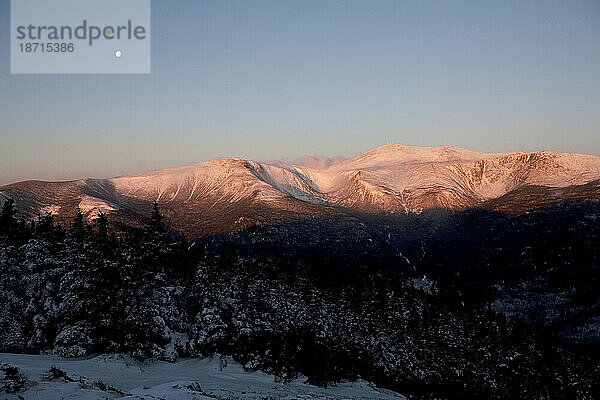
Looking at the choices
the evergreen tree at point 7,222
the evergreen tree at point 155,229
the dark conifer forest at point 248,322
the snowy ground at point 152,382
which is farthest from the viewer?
the evergreen tree at point 7,222

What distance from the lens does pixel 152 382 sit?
3653 cm

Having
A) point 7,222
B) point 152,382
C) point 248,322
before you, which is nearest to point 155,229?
point 248,322

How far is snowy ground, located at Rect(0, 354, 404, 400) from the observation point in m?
26.5

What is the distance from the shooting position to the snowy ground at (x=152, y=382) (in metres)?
26.5

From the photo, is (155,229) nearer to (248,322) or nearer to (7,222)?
(248,322)

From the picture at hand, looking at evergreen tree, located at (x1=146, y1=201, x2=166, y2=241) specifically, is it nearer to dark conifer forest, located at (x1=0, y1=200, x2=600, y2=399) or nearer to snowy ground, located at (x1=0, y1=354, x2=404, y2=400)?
dark conifer forest, located at (x1=0, y1=200, x2=600, y2=399)

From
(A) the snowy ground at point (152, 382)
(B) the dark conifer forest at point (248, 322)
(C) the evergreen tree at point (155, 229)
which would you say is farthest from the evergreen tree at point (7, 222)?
(A) the snowy ground at point (152, 382)

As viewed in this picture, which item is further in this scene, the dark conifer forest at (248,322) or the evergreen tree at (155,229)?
the evergreen tree at (155,229)

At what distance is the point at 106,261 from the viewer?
188 ft

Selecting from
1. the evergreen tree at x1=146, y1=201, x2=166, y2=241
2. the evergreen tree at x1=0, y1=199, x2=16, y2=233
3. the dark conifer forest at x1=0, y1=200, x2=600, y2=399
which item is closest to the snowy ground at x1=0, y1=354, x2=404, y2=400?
the dark conifer forest at x1=0, y1=200, x2=600, y2=399

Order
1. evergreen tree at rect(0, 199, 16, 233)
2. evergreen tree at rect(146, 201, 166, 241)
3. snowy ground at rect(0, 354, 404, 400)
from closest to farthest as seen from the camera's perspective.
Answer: snowy ground at rect(0, 354, 404, 400), evergreen tree at rect(146, 201, 166, 241), evergreen tree at rect(0, 199, 16, 233)

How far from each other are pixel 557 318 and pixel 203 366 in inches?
7948

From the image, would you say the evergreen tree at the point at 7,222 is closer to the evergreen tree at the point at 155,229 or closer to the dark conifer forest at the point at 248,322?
the dark conifer forest at the point at 248,322

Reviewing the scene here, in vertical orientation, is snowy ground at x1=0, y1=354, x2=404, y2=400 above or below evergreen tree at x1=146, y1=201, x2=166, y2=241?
below
